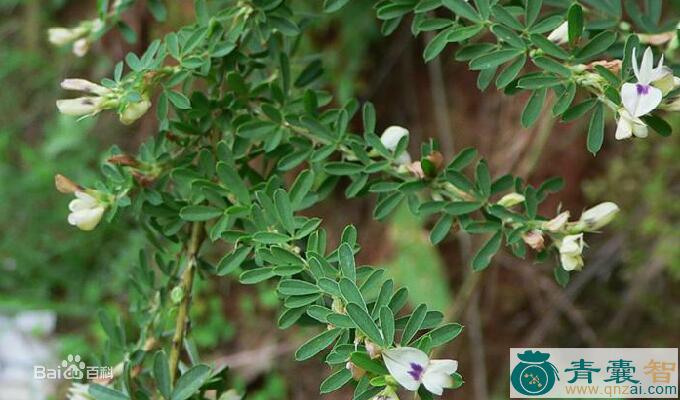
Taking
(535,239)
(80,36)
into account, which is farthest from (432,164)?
(80,36)

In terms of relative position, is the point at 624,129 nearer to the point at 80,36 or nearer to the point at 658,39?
the point at 658,39

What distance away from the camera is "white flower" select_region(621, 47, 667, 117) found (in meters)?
0.65

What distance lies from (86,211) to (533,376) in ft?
2.10

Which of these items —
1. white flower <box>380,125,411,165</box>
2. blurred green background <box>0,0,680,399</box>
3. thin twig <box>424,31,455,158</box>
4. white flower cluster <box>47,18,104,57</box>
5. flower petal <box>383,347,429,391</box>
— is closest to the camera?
flower petal <box>383,347,429,391</box>

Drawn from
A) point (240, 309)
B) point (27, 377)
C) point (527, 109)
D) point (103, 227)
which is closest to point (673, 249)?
point (527, 109)

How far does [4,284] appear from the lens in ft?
6.52

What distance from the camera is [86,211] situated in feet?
2.66

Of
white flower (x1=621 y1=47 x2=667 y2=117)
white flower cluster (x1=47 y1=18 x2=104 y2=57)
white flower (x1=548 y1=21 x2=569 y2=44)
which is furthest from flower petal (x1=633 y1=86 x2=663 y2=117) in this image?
white flower cluster (x1=47 y1=18 x2=104 y2=57)

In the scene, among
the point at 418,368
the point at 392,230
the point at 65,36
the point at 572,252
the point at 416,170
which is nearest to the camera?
the point at 418,368

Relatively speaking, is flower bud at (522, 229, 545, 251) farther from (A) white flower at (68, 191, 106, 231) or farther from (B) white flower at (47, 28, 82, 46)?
(B) white flower at (47, 28, 82, 46)

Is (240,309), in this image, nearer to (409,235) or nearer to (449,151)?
(409,235)

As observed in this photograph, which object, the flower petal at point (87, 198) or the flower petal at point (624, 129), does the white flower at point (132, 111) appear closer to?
the flower petal at point (87, 198)

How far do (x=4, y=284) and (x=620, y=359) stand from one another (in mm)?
1509

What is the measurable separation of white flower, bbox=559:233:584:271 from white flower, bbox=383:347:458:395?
187 millimetres
